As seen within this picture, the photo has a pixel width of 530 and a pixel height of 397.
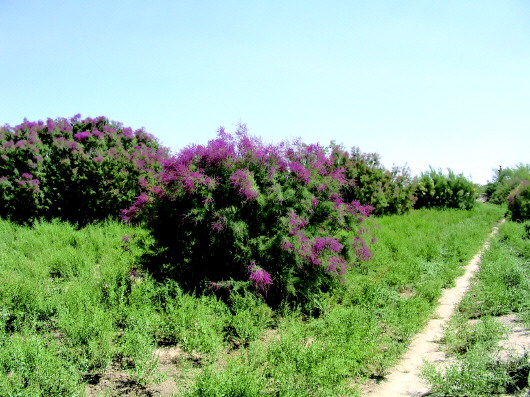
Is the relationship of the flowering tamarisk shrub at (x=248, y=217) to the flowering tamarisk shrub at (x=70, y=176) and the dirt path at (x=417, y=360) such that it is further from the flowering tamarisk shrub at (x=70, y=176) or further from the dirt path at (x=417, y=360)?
the flowering tamarisk shrub at (x=70, y=176)

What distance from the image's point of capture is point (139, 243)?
8.15 m

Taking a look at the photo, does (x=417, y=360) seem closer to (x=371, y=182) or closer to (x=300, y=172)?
(x=300, y=172)

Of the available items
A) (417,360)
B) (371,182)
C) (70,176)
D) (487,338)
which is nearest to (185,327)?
(417,360)

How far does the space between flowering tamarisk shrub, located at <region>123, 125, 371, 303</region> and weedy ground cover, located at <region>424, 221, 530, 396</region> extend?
2.29 metres

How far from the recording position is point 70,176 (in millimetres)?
12125

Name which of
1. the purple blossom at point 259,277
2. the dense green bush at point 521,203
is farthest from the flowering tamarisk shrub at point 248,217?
the dense green bush at point 521,203

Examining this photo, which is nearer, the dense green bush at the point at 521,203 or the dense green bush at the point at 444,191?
the dense green bush at the point at 521,203

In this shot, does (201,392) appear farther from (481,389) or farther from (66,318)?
(481,389)

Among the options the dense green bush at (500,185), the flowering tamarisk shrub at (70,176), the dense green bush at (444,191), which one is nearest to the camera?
the flowering tamarisk shrub at (70,176)

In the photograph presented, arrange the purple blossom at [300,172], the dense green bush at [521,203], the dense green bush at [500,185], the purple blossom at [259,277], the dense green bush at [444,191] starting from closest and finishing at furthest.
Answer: the purple blossom at [259,277] → the purple blossom at [300,172] → the dense green bush at [521,203] → the dense green bush at [444,191] → the dense green bush at [500,185]

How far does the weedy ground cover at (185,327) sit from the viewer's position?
163 inches

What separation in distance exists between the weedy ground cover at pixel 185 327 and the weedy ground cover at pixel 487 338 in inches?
25.6

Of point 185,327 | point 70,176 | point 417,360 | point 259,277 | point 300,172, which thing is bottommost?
point 417,360

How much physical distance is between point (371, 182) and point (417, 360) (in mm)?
13080
